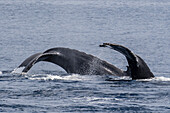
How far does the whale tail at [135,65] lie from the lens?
1717 centimetres

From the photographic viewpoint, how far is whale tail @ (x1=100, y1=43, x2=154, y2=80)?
17.2 m

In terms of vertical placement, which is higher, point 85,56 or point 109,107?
point 85,56

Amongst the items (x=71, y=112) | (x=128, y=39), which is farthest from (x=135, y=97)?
(x=128, y=39)

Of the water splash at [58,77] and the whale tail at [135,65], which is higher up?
the whale tail at [135,65]

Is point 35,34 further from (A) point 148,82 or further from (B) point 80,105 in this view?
(B) point 80,105

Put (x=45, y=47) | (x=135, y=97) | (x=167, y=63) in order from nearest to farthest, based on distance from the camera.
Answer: (x=135, y=97) → (x=167, y=63) → (x=45, y=47)

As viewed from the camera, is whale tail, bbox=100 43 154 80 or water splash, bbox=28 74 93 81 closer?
whale tail, bbox=100 43 154 80

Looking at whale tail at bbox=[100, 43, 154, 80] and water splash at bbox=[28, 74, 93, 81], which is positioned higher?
whale tail at bbox=[100, 43, 154, 80]

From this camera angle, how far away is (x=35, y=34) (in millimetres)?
A: 42875

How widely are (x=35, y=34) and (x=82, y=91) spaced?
86.6 ft

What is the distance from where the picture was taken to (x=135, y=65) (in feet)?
57.8

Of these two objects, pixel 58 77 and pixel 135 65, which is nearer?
pixel 135 65

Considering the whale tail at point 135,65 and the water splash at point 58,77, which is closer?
the whale tail at point 135,65

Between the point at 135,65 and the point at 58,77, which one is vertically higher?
the point at 135,65
